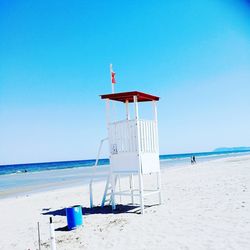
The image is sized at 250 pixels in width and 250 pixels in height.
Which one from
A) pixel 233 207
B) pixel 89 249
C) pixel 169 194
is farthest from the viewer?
pixel 169 194

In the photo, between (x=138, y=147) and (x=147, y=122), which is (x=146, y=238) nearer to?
(x=138, y=147)

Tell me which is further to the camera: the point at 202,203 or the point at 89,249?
the point at 202,203

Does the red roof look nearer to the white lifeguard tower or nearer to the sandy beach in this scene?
the white lifeguard tower

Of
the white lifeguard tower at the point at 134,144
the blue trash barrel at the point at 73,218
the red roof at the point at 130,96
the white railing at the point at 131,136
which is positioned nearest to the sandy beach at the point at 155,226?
the blue trash barrel at the point at 73,218

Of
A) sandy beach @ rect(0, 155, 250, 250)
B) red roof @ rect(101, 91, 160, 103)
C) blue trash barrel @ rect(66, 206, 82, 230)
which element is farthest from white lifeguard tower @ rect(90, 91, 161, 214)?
blue trash barrel @ rect(66, 206, 82, 230)

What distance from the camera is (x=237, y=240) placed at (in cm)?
574

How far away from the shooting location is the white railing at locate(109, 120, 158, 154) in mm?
9656

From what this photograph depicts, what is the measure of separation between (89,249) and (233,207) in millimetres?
4456

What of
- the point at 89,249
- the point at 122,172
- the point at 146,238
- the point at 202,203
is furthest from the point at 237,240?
the point at 122,172

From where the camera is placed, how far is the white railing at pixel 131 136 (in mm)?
9656

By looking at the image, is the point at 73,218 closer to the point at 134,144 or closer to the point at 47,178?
the point at 134,144

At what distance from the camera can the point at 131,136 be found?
9688 millimetres

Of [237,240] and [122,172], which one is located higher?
[122,172]

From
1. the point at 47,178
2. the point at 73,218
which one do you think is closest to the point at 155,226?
the point at 73,218
